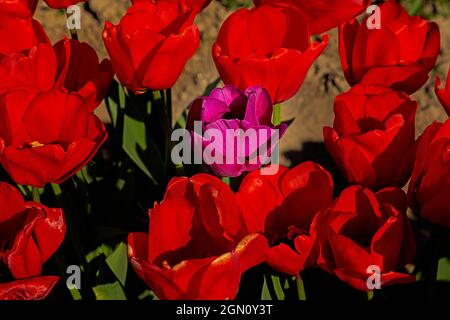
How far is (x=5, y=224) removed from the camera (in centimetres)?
103

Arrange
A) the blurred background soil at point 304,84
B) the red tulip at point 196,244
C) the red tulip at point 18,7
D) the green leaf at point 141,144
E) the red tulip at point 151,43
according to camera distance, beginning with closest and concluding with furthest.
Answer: the red tulip at point 196,244 < the red tulip at point 151,43 < the red tulip at point 18,7 < the green leaf at point 141,144 < the blurred background soil at point 304,84

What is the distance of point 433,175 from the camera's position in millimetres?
927

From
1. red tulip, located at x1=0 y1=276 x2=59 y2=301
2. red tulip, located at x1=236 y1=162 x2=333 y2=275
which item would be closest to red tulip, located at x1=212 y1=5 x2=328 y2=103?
red tulip, located at x1=236 y1=162 x2=333 y2=275

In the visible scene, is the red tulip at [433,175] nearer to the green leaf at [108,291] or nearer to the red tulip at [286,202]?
the red tulip at [286,202]

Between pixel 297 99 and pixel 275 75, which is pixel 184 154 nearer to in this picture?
pixel 275 75

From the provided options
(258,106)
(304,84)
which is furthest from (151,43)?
(304,84)

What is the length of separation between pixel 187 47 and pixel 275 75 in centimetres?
14

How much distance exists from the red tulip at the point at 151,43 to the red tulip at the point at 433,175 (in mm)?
363

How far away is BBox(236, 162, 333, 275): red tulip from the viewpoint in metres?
0.99

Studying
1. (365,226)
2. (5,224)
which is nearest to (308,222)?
(365,226)

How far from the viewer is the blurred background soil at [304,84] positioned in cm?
204

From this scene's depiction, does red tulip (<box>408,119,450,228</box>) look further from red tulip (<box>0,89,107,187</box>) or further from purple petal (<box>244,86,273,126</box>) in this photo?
red tulip (<box>0,89,107,187</box>)

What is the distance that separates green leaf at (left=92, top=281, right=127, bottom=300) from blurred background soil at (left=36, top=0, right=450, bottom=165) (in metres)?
0.83

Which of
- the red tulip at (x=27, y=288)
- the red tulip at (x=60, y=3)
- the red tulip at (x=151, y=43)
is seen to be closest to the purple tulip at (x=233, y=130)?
the red tulip at (x=151, y=43)
